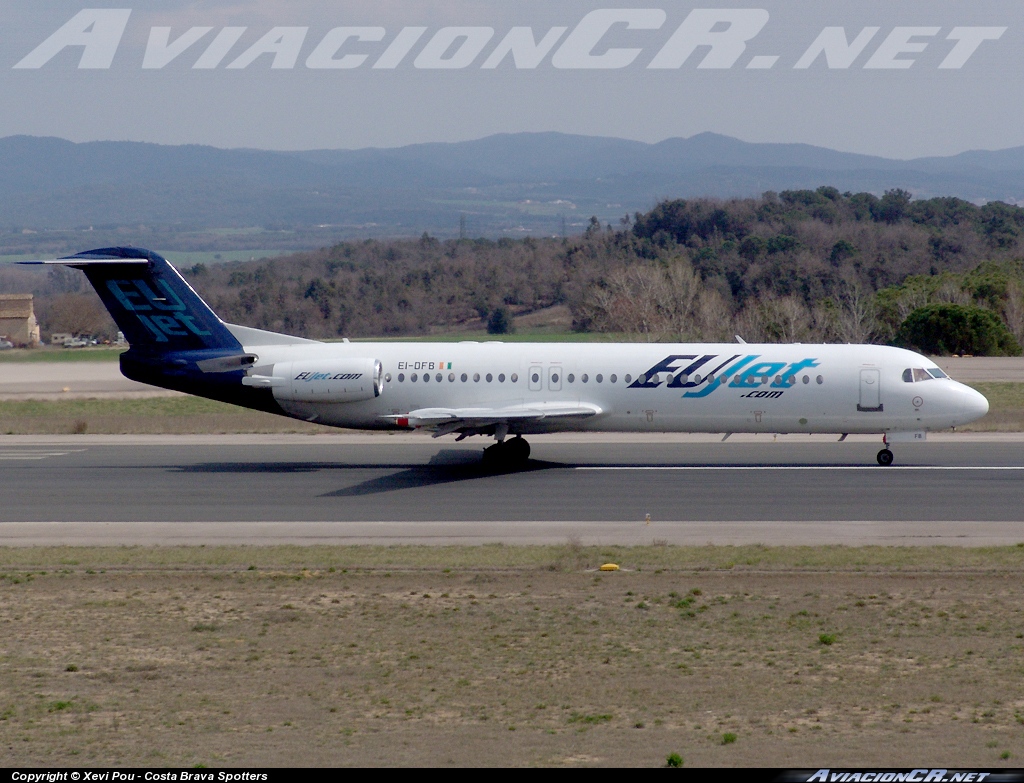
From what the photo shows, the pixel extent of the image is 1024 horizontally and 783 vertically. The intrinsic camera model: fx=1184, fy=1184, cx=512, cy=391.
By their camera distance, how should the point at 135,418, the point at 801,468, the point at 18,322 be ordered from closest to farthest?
the point at 801,468 < the point at 135,418 < the point at 18,322

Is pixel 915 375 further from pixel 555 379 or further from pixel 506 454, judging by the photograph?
pixel 506 454

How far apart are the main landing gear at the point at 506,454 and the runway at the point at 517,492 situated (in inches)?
16.7

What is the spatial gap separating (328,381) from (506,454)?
494 centimetres

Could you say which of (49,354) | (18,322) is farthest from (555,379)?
(18,322)

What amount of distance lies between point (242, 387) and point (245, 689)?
62.6 feet

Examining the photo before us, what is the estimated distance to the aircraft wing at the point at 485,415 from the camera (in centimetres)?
2844

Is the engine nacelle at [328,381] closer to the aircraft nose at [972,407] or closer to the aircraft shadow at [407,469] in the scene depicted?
the aircraft shadow at [407,469]

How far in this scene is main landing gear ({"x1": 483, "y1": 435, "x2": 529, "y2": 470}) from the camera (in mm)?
30547

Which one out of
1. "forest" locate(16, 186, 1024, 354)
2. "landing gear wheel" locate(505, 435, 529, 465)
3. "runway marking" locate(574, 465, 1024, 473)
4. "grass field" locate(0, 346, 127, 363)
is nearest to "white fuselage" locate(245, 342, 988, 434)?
"landing gear wheel" locate(505, 435, 529, 465)

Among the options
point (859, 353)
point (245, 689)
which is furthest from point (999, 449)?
point (245, 689)

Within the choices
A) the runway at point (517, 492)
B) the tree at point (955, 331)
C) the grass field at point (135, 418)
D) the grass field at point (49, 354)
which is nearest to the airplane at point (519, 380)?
the runway at point (517, 492)

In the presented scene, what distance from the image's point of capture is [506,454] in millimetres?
30672

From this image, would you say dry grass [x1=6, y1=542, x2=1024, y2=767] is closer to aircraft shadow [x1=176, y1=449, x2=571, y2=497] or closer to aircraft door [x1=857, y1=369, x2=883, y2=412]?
aircraft shadow [x1=176, y1=449, x2=571, y2=497]

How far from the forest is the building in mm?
4820
